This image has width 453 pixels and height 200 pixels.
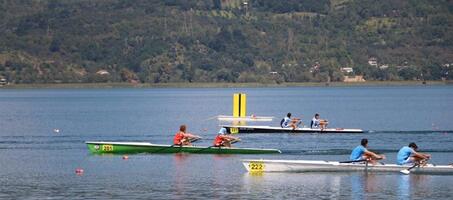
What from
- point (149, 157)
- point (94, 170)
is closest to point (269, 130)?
point (149, 157)

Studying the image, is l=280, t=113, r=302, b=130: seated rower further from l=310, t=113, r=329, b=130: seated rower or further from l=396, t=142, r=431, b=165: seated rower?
l=396, t=142, r=431, b=165: seated rower

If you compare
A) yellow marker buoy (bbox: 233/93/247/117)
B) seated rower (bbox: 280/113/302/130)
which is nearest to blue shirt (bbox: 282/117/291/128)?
seated rower (bbox: 280/113/302/130)

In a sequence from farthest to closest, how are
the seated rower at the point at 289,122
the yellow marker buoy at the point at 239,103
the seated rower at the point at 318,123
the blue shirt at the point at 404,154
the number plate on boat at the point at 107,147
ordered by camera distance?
the yellow marker buoy at the point at 239,103 → the seated rower at the point at 289,122 → the seated rower at the point at 318,123 → the number plate on boat at the point at 107,147 → the blue shirt at the point at 404,154

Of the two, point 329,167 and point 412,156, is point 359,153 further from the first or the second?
point 412,156

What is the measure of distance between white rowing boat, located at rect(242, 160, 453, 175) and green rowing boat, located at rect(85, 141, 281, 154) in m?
9.39

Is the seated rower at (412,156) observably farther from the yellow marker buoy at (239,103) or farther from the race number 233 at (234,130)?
the yellow marker buoy at (239,103)

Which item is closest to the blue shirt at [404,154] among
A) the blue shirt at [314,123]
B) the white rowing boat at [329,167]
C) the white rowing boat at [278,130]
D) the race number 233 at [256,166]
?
the white rowing boat at [329,167]

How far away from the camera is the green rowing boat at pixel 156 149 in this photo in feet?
193

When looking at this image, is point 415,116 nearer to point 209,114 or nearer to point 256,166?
point 209,114

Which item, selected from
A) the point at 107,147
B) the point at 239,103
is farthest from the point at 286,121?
the point at 107,147

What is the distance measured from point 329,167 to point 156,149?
13.4m

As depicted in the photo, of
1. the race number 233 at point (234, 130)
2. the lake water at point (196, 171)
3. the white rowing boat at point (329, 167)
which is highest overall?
the white rowing boat at point (329, 167)

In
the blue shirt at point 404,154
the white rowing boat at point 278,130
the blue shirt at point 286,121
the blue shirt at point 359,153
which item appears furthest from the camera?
the blue shirt at point 286,121

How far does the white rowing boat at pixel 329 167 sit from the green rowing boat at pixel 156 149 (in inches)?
370
